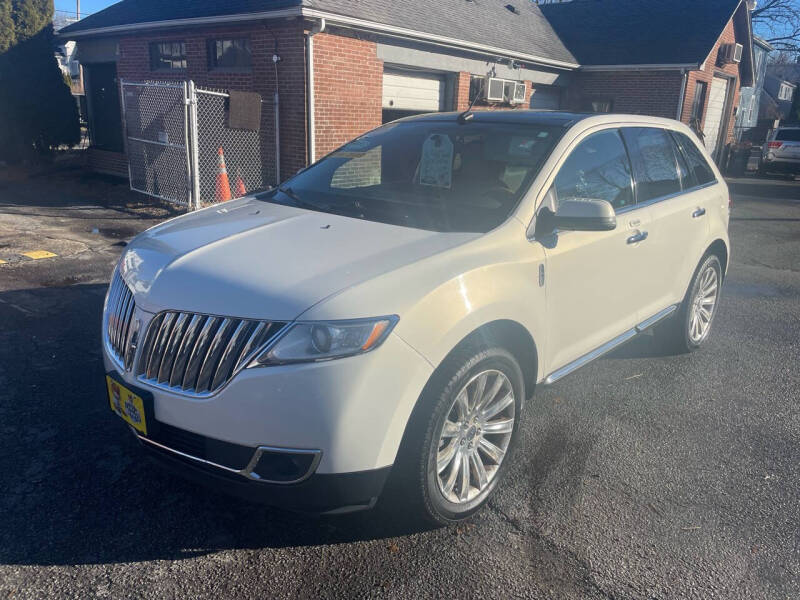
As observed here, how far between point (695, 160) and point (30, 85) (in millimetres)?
15003

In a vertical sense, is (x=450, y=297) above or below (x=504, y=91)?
below

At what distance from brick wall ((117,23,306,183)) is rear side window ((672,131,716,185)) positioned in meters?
7.83

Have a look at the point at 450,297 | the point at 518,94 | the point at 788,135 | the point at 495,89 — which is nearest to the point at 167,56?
the point at 495,89

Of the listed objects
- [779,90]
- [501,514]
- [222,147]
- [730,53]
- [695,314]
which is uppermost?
[730,53]

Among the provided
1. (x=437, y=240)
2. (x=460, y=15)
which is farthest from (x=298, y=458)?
(x=460, y=15)

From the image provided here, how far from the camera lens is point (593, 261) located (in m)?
3.74

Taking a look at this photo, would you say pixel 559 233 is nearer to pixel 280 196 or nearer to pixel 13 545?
pixel 280 196

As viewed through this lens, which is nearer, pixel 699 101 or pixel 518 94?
pixel 518 94

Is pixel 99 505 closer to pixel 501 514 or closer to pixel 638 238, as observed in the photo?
pixel 501 514

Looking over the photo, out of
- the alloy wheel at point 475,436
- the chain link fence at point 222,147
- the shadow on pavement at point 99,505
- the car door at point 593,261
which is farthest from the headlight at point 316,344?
the chain link fence at point 222,147

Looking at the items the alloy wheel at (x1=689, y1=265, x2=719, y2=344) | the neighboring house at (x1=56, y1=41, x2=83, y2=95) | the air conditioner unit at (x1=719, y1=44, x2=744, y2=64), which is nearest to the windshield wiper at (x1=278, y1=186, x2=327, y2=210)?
the alloy wheel at (x1=689, y1=265, x2=719, y2=344)

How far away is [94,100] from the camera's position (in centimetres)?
1591

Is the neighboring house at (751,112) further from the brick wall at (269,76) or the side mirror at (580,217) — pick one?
the side mirror at (580,217)

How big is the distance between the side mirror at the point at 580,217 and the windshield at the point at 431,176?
20 centimetres
